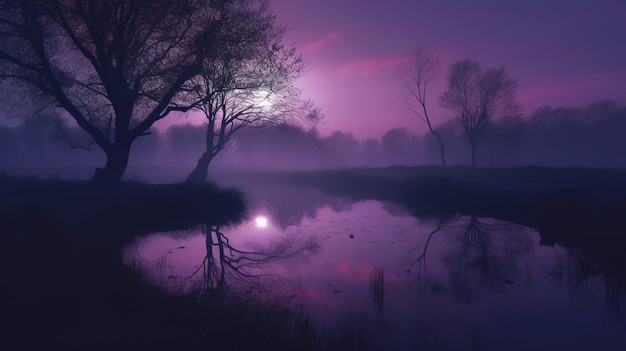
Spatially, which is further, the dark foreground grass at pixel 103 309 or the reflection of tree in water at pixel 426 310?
the reflection of tree in water at pixel 426 310

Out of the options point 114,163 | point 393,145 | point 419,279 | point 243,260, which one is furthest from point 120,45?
point 393,145

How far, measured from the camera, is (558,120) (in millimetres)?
86875

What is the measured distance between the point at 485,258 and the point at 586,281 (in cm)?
271

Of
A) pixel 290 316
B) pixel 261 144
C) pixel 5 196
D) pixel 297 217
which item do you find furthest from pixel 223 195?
pixel 261 144

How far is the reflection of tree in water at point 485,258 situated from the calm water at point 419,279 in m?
0.03

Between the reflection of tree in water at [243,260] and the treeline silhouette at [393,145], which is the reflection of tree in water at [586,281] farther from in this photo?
the treeline silhouette at [393,145]

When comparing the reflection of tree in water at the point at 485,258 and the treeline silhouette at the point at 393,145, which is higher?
the treeline silhouette at the point at 393,145

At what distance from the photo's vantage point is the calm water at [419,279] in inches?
250

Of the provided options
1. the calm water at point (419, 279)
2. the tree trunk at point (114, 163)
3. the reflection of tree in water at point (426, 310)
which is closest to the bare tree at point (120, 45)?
the tree trunk at point (114, 163)

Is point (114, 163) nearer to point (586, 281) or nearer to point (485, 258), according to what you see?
point (485, 258)

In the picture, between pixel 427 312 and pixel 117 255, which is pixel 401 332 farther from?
pixel 117 255

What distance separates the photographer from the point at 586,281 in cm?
875

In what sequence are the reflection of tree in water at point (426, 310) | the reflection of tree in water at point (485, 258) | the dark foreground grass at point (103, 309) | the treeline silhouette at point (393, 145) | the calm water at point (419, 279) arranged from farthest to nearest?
1. the treeline silhouette at point (393, 145)
2. the reflection of tree in water at point (485, 258)
3. the calm water at point (419, 279)
4. the reflection of tree in water at point (426, 310)
5. the dark foreground grass at point (103, 309)

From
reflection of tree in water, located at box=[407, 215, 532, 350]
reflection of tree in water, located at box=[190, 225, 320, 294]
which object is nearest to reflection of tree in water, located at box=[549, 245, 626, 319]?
reflection of tree in water, located at box=[407, 215, 532, 350]
